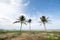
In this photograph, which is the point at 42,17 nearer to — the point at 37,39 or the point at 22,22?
the point at 22,22

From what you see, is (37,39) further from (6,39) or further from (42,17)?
(42,17)

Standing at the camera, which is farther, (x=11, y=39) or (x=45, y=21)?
(x=45, y=21)

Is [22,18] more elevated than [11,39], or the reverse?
[22,18]

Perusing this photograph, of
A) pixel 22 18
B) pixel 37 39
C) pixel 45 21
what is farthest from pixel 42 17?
pixel 37 39

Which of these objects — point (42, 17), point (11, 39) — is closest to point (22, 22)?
point (42, 17)

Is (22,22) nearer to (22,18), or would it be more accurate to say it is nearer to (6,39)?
(22,18)

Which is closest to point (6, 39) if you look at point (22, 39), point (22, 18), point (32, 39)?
point (22, 39)

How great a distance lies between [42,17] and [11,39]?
112ft

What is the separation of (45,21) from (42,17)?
311 centimetres

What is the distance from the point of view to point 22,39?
3953 centimetres

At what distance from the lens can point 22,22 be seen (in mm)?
67812

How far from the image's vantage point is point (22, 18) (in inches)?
2623

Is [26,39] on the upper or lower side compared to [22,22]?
lower

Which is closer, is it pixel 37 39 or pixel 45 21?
pixel 37 39
